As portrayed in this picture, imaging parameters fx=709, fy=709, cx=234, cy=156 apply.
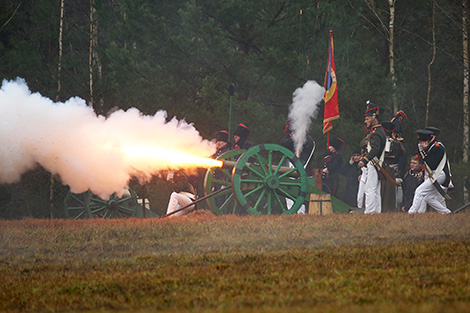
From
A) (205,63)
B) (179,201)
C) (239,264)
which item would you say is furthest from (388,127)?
(239,264)

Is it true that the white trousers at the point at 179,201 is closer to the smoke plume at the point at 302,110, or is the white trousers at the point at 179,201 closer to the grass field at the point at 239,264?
the grass field at the point at 239,264

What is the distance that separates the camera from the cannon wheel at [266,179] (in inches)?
445

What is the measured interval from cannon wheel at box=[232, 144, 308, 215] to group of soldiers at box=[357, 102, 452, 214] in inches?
65.1

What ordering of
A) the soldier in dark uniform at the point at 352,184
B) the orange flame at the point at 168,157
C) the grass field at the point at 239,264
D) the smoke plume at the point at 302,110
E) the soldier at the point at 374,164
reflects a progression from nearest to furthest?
1. the grass field at the point at 239,264
2. the orange flame at the point at 168,157
3. the soldier at the point at 374,164
4. the smoke plume at the point at 302,110
5. the soldier in dark uniform at the point at 352,184

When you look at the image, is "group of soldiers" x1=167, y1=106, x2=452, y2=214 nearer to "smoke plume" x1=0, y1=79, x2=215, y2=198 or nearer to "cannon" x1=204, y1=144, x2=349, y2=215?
"cannon" x1=204, y1=144, x2=349, y2=215

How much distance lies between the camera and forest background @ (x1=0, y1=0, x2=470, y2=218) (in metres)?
18.0

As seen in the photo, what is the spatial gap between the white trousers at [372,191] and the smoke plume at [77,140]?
307 cm

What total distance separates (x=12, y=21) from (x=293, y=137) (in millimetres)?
9865

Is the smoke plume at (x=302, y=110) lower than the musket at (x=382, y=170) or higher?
higher

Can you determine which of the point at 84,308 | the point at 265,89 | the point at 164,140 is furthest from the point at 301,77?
the point at 84,308

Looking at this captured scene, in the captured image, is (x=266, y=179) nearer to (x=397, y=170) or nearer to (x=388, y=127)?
(x=397, y=170)

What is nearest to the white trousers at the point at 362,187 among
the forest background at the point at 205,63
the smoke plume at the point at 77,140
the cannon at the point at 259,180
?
the cannon at the point at 259,180

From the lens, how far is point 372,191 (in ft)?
42.4

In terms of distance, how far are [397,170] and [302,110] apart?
8.88ft
